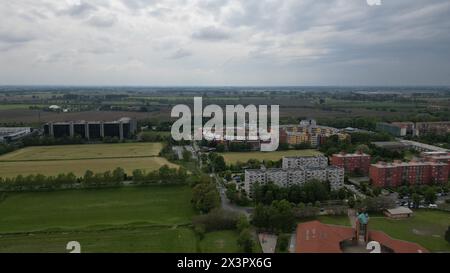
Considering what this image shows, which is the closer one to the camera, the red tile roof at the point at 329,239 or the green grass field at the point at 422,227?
the red tile roof at the point at 329,239

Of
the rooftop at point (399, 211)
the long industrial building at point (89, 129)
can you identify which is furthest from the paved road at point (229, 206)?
the long industrial building at point (89, 129)

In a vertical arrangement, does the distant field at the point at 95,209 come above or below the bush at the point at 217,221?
below

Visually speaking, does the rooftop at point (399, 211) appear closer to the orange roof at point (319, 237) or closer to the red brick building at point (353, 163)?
the orange roof at point (319, 237)

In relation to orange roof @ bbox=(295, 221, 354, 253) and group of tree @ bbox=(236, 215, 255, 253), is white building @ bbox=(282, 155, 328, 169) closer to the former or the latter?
group of tree @ bbox=(236, 215, 255, 253)

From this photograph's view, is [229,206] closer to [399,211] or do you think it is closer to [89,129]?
[399,211]

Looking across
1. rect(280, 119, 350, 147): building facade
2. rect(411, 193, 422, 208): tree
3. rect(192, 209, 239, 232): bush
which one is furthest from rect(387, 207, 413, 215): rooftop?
rect(280, 119, 350, 147): building facade
